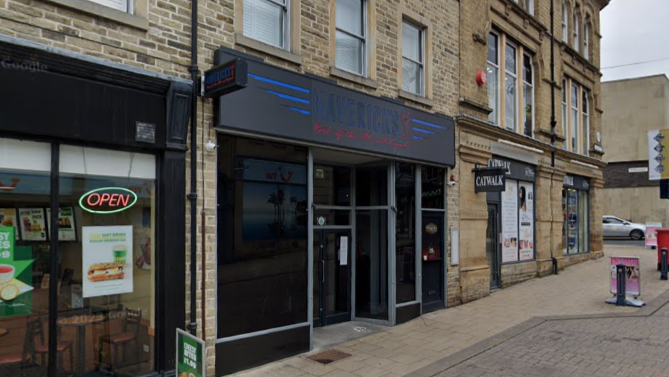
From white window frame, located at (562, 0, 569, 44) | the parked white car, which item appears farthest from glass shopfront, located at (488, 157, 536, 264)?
the parked white car

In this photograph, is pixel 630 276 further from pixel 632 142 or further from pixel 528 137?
pixel 632 142

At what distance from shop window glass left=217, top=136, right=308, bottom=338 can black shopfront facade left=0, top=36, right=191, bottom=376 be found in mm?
699

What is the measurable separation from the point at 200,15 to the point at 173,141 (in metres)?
1.70

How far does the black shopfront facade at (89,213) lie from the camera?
4.83 meters

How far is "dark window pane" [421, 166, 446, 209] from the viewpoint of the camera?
10094 mm

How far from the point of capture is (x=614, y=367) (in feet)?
21.5

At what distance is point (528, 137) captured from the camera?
1384 centimetres

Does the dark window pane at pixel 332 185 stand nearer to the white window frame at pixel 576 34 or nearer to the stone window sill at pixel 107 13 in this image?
the stone window sill at pixel 107 13

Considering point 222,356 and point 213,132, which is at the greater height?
point 213,132

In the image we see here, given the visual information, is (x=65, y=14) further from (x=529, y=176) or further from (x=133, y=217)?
(x=529, y=176)

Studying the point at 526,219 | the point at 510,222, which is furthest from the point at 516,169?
the point at 526,219

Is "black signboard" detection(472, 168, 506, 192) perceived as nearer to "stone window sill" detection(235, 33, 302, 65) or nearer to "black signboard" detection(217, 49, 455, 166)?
"black signboard" detection(217, 49, 455, 166)

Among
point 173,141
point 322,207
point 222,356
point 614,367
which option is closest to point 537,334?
point 614,367

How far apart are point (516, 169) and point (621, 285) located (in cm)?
426
